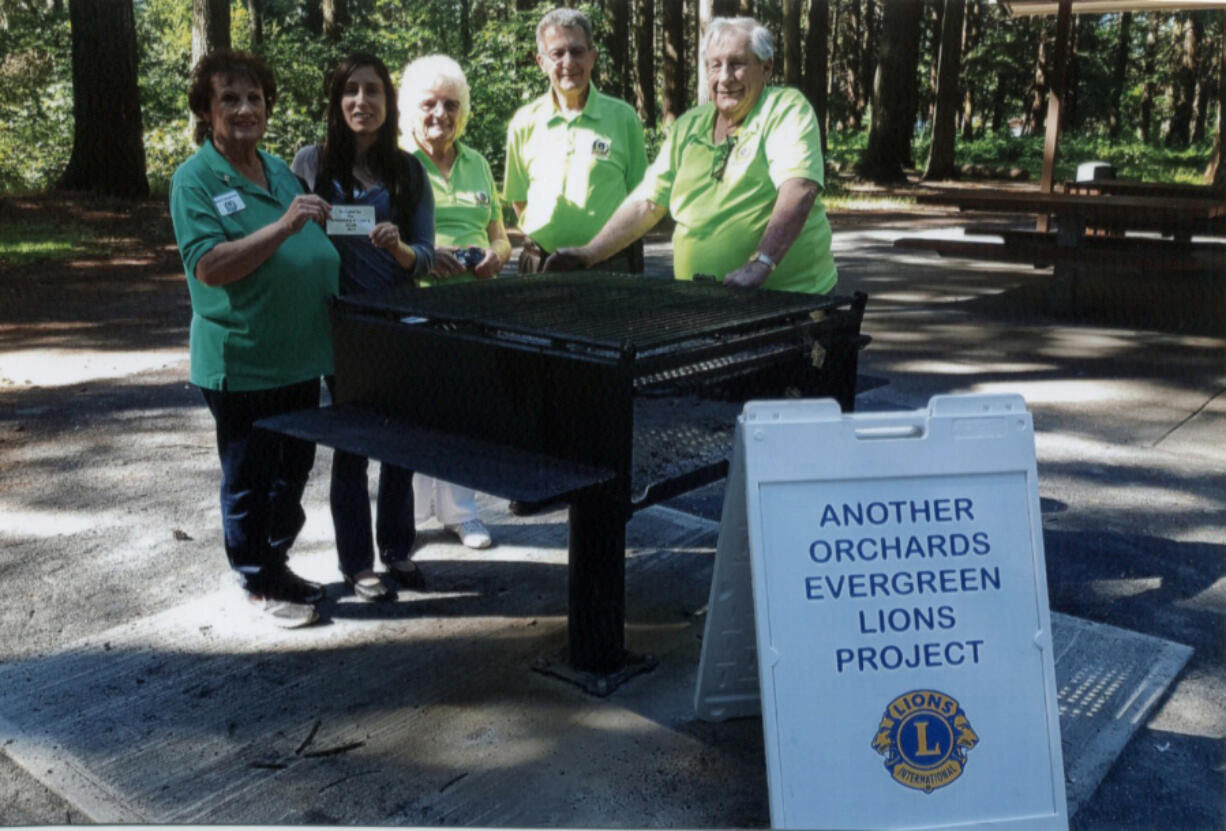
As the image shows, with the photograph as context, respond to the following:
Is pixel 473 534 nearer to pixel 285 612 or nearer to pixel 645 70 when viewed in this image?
pixel 285 612

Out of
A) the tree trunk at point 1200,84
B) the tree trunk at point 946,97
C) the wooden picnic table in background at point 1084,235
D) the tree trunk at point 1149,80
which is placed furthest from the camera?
the tree trunk at point 1149,80

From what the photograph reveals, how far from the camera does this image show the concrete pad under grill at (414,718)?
270cm

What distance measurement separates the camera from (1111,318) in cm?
934

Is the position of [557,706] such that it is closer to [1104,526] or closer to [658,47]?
[1104,526]

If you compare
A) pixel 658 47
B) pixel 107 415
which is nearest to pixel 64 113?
pixel 107 415

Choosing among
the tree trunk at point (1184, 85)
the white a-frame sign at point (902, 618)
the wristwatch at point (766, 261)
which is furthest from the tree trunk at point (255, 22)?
the tree trunk at point (1184, 85)

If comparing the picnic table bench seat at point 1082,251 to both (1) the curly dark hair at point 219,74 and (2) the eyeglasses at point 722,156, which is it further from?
(1) the curly dark hair at point 219,74

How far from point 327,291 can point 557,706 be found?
4.53 ft

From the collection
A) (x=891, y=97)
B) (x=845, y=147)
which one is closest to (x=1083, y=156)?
(x=845, y=147)

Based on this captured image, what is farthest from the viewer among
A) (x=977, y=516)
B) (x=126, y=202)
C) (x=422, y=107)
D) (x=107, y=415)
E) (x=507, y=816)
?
(x=126, y=202)

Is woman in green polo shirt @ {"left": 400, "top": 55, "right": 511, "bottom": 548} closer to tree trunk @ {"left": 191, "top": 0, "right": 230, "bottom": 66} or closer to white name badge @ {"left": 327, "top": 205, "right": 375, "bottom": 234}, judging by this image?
white name badge @ {"left": 327, "top": 205, "right": 375, "bottom": 234}

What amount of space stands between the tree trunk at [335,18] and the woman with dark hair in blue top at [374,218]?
19661 mm

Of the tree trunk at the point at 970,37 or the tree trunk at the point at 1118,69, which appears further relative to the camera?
the tree trunk at the point at 1118,69

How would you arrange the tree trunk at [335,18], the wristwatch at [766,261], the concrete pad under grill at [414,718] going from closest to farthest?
1. the concrete pad under grill at [414,718]
2. the wristwatch at [766,261]
3. the tree trunk at [335,18]
